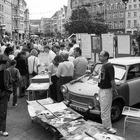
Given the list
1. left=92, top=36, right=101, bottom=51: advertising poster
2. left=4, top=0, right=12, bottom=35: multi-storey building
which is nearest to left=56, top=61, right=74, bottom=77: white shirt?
left=92, top=36, right=101, bottom=51: advertising poster

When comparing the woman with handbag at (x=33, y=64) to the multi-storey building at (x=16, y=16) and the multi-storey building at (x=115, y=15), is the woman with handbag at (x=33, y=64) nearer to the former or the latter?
the multi-storey building at (x=115, y=15)

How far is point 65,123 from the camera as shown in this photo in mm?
5934

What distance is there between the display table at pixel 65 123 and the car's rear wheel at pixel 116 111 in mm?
1059

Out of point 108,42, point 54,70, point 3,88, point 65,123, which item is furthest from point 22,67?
point 108,42

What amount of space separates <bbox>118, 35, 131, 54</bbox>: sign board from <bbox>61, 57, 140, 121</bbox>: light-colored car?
19.1 ft

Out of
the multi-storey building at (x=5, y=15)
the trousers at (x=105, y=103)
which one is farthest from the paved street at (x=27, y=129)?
the multi-storey building at (x=5, y=15)

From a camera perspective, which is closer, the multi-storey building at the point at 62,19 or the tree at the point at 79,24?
the tree at the point at 79,24

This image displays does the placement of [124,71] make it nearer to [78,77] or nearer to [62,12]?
[78,77]

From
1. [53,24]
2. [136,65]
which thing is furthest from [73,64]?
[53,24]

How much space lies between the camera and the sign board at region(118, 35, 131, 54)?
13.7 m

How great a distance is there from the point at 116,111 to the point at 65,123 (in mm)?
1716

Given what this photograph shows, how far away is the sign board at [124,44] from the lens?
13.7 m

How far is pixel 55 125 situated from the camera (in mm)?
5816

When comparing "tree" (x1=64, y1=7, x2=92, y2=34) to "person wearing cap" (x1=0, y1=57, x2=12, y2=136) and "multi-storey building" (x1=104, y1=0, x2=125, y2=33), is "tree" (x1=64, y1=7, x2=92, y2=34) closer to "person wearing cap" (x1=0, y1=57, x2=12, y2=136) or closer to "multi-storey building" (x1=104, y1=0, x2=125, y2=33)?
"multi-storey building" (x1=104, y1=0, x2=125, y2=33)
